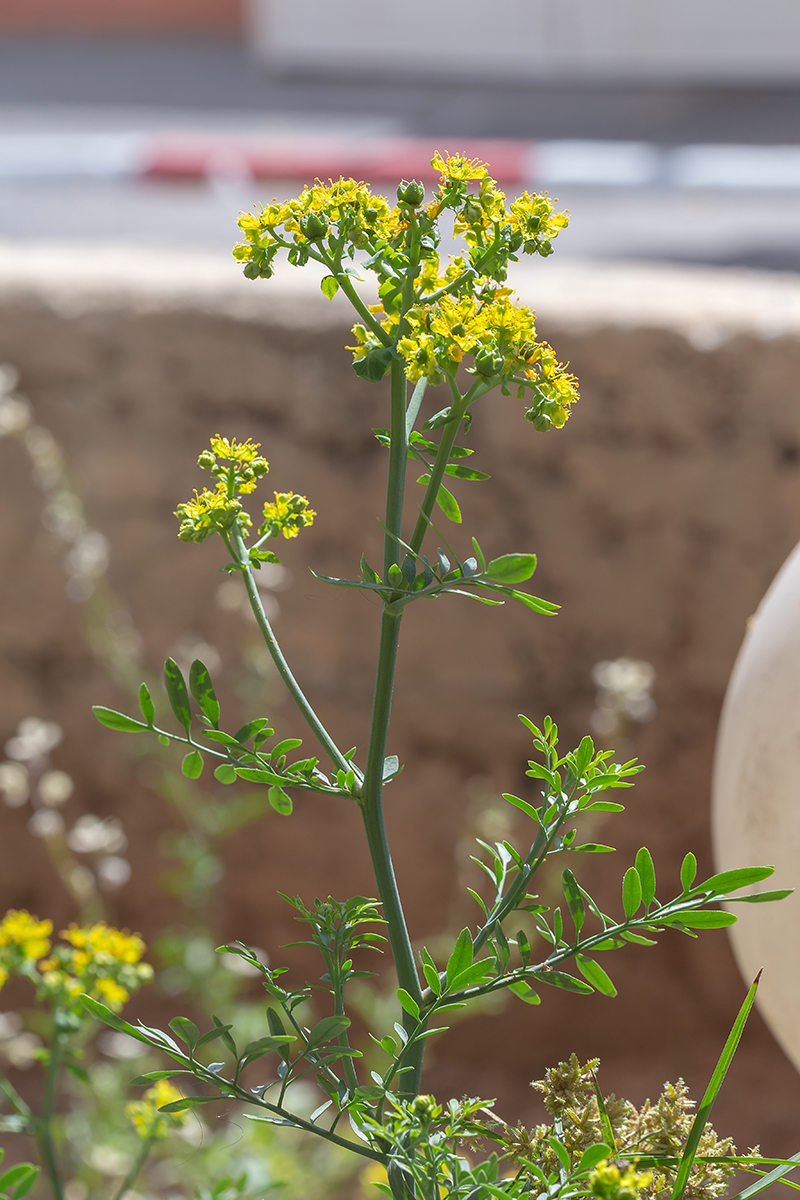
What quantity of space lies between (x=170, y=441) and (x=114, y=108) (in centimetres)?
681

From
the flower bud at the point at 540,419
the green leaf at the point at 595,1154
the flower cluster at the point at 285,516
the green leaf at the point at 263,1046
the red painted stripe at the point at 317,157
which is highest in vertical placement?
the red painted stripe at the point at 317,157

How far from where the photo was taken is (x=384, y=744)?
0.48 meters

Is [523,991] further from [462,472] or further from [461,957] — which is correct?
[462,472]

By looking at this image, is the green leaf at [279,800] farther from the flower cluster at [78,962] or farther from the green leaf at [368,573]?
the flower cluster at [78,962]

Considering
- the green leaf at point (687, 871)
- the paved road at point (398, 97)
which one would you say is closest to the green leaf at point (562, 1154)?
the green leaf at point (687, 871)

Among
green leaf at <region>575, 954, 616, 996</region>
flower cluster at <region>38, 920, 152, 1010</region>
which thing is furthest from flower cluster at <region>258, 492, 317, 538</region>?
flower cluster at <region>38, 920, 152, 1010</region>

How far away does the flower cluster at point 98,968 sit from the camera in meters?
0.70

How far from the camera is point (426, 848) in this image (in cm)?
199

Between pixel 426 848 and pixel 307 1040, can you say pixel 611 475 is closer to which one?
pixel 426 848

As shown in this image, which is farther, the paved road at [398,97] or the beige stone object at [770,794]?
the paved road at [398,97]

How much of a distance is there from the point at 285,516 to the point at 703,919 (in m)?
0.22

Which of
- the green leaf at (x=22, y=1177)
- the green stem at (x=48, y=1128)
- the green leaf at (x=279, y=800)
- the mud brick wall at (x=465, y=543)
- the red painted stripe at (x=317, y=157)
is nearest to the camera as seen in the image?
the green leaf at (x=279, y=800)

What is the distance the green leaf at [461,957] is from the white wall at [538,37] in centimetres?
825

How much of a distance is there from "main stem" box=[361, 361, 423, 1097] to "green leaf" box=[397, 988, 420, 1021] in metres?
0.01
